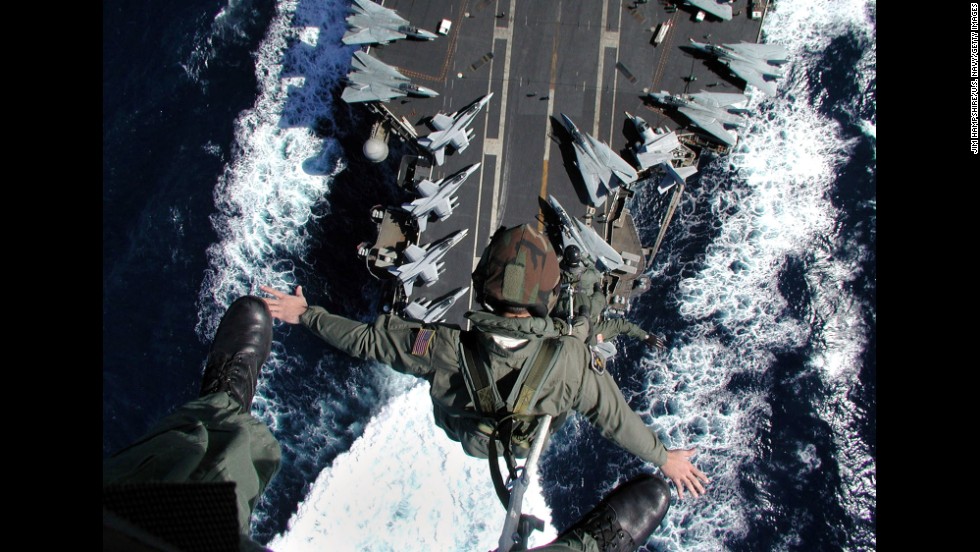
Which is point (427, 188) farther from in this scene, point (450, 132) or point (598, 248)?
point (598, 248)

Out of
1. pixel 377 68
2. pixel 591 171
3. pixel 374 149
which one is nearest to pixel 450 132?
pixel 374 149

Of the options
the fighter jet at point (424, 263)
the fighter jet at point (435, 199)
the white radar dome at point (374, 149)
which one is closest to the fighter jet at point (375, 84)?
the white radar dome at point (374, 149)

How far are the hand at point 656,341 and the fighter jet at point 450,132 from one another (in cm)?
1388

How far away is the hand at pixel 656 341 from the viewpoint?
28.0 meters

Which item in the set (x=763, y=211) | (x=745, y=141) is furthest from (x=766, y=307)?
(x=745, y=141)

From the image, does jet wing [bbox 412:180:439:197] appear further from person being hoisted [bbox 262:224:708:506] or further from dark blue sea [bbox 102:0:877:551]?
person being hoisted [bbox 262:224:708:506]

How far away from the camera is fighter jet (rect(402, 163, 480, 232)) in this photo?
26031 mm

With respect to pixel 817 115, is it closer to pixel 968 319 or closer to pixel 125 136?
pixel 968 319

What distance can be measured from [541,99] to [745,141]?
13.4 m

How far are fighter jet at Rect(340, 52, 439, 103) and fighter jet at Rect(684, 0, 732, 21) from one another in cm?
1462

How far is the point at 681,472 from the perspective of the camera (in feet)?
44.3

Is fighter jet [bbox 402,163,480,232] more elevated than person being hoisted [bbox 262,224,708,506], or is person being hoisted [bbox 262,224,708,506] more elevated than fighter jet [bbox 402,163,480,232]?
person being hoisted [bbox 262,224,708,506]

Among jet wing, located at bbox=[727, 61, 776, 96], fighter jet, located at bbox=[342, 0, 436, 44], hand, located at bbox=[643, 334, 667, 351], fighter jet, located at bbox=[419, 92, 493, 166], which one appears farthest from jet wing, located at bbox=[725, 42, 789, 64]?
fighter jet, located at bbox=[342, 0, 436, 44]

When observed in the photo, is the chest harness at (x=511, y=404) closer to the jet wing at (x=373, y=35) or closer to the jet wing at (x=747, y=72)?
the jet wing at (x=373, y=35)
